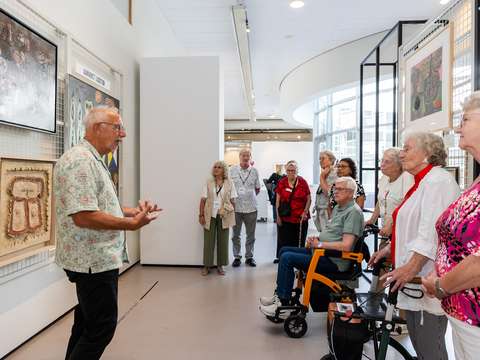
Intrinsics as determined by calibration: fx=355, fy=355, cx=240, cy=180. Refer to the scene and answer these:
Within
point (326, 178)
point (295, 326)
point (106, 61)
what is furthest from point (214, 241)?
point (106, 61)

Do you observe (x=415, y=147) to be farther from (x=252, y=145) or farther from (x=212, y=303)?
(x=252, y=145)

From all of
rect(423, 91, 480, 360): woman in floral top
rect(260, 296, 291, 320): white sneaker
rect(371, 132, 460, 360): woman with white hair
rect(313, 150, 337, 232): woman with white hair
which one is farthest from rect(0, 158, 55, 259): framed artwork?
rect(313, 150, 337, 232): woman with white hair

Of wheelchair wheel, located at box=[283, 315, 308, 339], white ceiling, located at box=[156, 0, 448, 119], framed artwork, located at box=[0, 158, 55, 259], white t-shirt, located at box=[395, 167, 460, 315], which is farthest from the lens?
white ceiling, located at box=[156, 0, 448, 119]

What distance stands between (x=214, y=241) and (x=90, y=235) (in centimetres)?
299

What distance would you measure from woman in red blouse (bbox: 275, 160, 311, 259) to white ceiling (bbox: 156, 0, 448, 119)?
8.23 feet

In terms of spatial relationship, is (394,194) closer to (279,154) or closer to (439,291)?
(439,291)

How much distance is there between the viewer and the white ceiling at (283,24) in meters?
5.19

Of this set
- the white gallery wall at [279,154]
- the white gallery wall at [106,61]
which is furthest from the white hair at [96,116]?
the white gallery wall at [279,154]

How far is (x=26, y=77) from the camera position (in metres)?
2.46

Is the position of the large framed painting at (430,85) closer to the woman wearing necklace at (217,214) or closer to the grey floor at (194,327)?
the grey floor at (194,327)

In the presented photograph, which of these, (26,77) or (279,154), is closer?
(26,77)

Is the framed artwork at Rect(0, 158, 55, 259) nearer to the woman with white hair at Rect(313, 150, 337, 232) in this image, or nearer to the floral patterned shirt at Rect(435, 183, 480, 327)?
the floral patterned shirt at Rect(435, 183, 480, 327)

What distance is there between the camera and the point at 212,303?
351 centimetres

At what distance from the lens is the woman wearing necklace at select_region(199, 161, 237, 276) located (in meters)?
4.55
